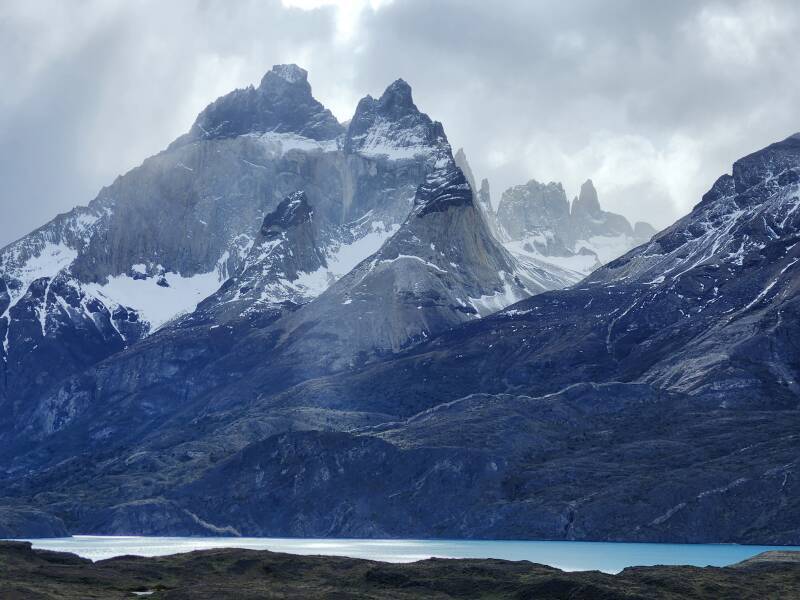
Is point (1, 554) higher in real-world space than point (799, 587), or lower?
higher

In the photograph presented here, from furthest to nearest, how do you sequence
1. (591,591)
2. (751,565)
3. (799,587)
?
(751,565) < (799,587) < (591,591)

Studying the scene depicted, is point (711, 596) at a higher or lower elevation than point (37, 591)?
lower

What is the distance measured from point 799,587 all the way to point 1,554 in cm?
9252

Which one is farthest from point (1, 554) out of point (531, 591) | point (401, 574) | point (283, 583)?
Answer: point (531, 591)

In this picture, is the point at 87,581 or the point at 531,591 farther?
the point at 87,581

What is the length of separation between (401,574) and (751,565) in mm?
45448

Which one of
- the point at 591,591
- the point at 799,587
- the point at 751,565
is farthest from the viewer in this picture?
the point at 751,565

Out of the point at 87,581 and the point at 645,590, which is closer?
the point at 645,590

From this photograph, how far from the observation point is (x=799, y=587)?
5748 inches

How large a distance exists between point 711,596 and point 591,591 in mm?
15128

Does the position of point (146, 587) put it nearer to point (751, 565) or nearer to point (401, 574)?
point (401, 574)

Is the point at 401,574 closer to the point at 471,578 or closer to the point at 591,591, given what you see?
the point at 471,578

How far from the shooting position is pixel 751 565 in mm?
167750

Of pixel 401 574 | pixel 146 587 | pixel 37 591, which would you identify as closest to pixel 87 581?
pixel 146 587
